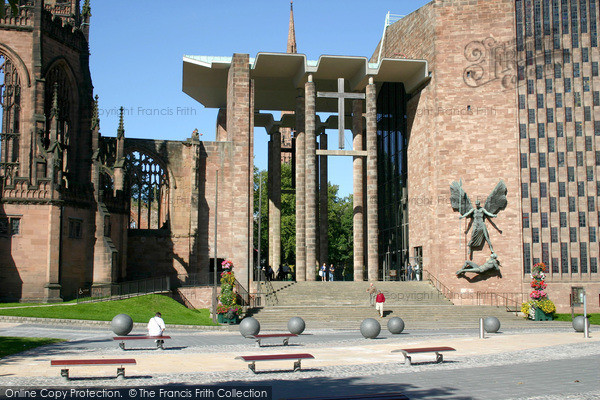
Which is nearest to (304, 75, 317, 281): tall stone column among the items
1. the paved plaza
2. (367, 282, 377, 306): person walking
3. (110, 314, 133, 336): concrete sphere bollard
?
(367, 282, 377, 306): person walking

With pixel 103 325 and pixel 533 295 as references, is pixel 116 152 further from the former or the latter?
pixel 533 295

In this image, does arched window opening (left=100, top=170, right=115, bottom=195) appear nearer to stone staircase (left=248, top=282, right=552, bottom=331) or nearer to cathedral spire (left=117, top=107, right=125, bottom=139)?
cathedral spire (left=117, top=107, right=125, bottom=139)

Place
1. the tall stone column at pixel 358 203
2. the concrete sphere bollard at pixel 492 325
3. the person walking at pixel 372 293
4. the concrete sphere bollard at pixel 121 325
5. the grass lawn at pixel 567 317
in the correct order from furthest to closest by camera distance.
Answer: the tall stone column at pixel 358 203 < the person walking at pixel 372 293 < the grass lawn at pixel 567 317 < the concrete sphere bollard at pixel 492 325 < the concrete sphere bollard at pixel 121 325

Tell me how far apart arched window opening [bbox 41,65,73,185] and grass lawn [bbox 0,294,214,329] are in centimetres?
790

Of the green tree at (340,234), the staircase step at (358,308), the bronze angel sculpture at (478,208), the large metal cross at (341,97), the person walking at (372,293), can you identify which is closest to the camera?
the staircase step at (358,308)

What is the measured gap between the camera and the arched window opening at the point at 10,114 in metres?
39.3

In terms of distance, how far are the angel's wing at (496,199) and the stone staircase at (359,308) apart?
253 inches

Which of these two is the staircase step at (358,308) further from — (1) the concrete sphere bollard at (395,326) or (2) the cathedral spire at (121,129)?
(2) the cathedral spire at (121,129)

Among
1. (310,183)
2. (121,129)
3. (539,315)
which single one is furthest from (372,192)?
(121,129)

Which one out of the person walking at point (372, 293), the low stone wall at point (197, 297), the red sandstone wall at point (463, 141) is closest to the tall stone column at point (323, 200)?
the red sandstone wall at point (463, 141)

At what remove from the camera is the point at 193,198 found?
46.9 meters

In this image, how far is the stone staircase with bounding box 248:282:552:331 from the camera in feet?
117

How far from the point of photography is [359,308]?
39.0m

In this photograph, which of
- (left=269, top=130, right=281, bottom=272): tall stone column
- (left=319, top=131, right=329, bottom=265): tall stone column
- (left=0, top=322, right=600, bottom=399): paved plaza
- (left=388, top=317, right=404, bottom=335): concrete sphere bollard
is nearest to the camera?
(left=0, top=322, right=600, bottom=399): paved plaza
